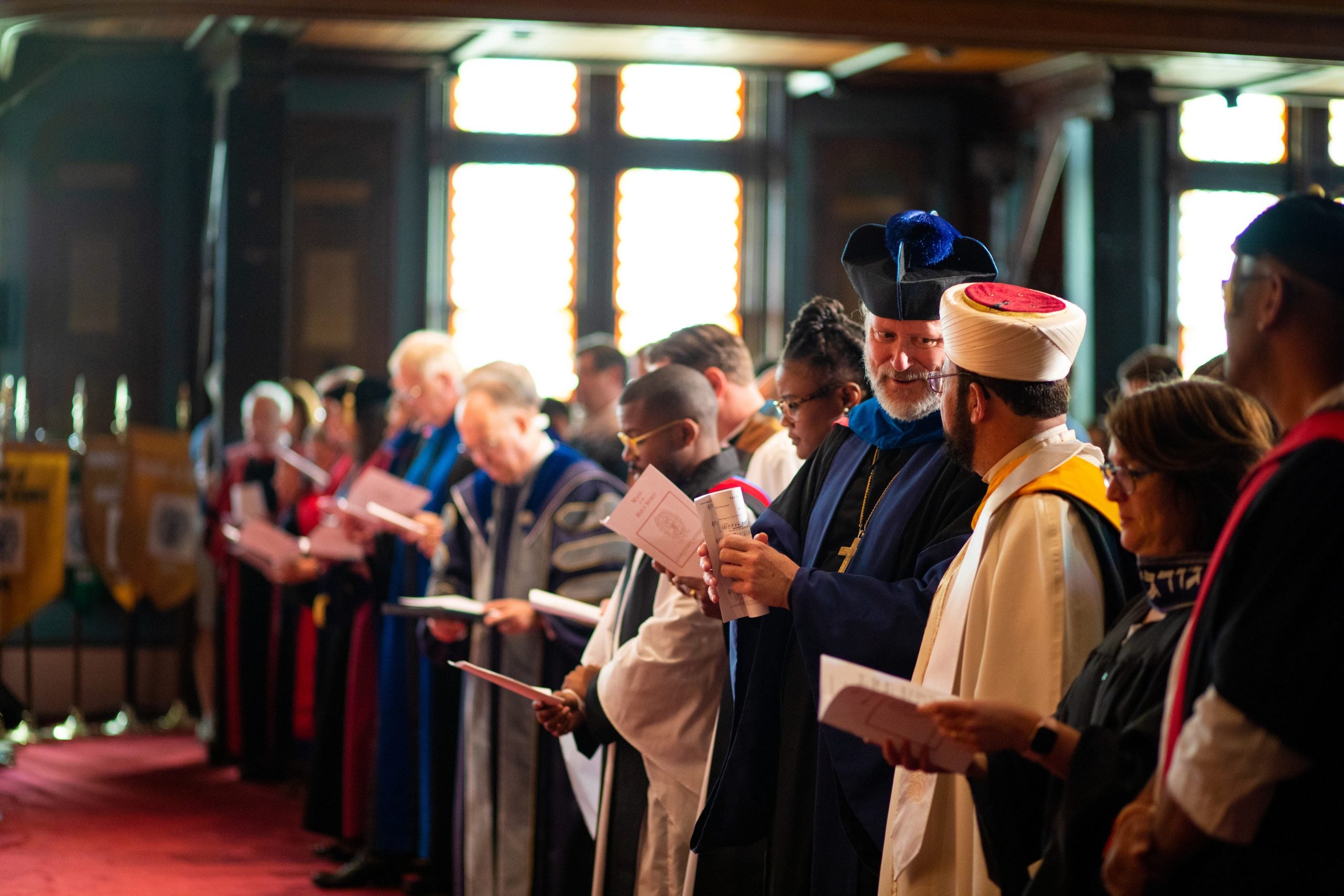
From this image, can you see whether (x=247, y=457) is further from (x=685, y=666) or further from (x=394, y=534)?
(x=685, y=666)

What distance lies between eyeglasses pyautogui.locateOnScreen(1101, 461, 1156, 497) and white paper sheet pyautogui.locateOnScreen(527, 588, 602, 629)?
1.98m

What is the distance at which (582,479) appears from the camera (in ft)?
14.5

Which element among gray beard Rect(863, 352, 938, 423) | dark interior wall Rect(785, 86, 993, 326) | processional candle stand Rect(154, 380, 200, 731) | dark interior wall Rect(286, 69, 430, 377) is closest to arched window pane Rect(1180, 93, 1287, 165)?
dark interior wall Rect(785, 86, 993, 326)

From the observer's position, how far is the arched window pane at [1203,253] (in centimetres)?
993

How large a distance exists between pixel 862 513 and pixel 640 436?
0.78 m

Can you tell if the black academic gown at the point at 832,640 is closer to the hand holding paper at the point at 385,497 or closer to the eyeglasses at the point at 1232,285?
the eyeglasses at the point at 1232,285

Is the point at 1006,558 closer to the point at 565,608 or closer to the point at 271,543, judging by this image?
the point at 565,608

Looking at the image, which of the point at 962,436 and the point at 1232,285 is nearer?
the point at 1232,285

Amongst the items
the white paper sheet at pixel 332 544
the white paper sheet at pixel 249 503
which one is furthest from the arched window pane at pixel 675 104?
the white paper sheet at pixel 332 544

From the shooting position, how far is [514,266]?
9.48 metres

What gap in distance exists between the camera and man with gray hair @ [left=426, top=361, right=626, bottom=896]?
14.0ft

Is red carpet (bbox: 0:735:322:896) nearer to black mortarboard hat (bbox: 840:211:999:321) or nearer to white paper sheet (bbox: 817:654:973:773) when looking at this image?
black mortarboard hat (bbox: 840:211:999:321)

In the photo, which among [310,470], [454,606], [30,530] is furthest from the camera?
[30,530]

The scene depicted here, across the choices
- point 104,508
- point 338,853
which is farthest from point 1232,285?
point 104,508
